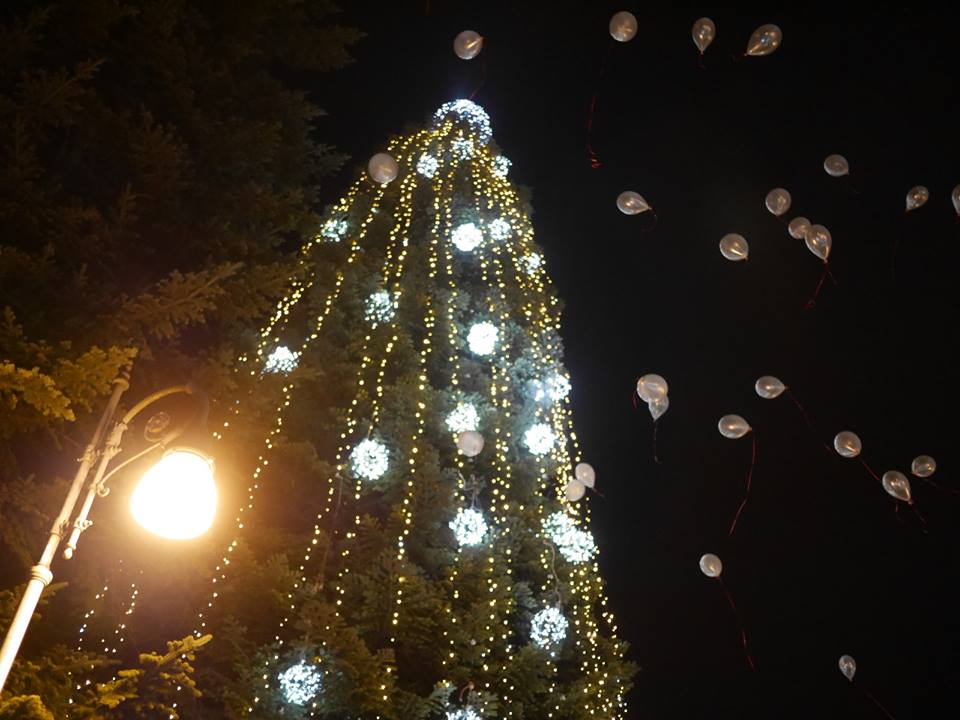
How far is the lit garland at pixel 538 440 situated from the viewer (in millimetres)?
8781

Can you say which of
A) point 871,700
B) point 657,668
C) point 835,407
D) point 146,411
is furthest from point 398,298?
point 871,700

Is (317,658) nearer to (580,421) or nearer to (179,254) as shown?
(179,254)

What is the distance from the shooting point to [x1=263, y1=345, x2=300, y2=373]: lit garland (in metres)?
7.61

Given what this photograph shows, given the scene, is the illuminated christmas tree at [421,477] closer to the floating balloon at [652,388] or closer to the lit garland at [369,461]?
the lit garland at [369,461]

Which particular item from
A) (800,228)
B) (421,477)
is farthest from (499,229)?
(421,477)

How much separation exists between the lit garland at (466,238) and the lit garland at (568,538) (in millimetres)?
3410

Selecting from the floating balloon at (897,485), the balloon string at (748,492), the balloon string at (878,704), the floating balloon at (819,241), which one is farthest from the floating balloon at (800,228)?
the balloon string at (878,704)

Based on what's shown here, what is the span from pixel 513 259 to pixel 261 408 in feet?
18.4

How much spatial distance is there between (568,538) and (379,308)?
3427mm

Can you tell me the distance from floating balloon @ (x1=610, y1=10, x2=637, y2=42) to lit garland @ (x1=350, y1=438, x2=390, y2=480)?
4.71 m

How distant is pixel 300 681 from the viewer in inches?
224

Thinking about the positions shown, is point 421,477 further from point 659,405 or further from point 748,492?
point 748,492

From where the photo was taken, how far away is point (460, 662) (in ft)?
22.0

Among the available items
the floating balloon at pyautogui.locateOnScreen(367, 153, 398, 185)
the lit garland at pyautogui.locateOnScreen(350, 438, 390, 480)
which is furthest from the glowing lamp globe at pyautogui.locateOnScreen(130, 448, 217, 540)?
the floating balloon at pyautogui.locateOnScreen(367, 153, 398, 185)
